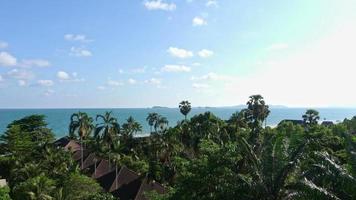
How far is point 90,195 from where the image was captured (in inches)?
1324

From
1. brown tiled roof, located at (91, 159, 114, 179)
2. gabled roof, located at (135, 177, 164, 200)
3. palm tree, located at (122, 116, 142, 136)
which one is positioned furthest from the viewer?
palm tree, located at (122, 116, 142, 136)

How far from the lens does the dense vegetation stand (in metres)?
15.1

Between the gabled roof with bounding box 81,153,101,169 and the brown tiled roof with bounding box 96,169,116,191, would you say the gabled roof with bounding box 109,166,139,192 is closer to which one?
the brown tiled roof with bounding box 96,169,116,191

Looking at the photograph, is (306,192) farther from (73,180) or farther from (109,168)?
A: (109,168)

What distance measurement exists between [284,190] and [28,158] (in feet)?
108

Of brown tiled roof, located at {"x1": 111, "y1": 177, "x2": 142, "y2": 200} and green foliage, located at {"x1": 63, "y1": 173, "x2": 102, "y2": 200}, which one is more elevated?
green foliage, located at {"x1": 63, "y1": 173, "x2": 102, "y2": 200}

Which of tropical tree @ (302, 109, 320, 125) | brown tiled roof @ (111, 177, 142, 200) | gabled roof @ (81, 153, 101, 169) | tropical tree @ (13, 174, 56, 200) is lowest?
brown tiled roof @ (111, 177, 142, 200)

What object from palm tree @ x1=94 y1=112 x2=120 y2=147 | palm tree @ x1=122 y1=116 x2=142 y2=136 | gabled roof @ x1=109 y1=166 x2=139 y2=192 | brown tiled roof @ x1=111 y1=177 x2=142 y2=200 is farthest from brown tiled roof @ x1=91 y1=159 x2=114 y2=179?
palm tree @ x1=122 y1=116 x2=142 y2=136

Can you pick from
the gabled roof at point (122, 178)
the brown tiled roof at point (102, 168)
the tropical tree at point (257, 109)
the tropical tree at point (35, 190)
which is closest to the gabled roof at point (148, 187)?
the gabled roof at point (122, 178)

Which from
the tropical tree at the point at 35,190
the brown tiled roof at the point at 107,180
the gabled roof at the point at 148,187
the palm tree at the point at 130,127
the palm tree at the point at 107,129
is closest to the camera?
the tropical tree at the point at 35,190

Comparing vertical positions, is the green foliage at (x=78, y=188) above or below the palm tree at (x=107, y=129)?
below

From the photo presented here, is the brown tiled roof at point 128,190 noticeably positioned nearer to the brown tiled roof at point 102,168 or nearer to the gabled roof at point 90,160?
the brown tiled roof at point 102,168

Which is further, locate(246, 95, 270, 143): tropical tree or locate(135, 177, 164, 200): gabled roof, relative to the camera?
locate(246, 95, 270, 143): tropical tree

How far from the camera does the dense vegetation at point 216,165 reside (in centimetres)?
1512
